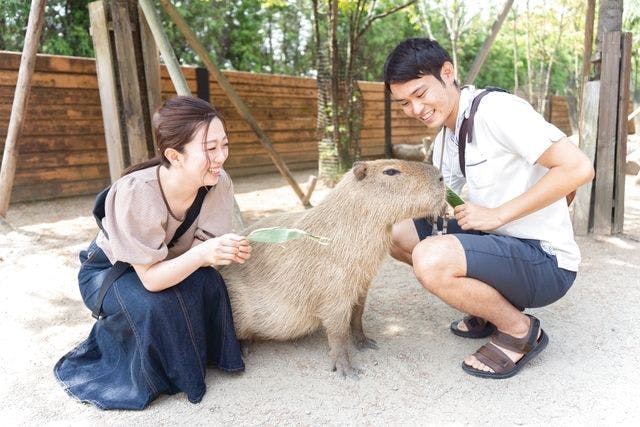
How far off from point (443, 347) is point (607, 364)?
0.72 m

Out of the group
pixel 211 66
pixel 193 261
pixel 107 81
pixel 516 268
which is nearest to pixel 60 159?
pixel 107 81

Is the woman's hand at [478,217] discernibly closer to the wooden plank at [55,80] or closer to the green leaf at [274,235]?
the green leaf at [274,235]

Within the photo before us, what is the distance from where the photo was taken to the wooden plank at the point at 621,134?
4074 mm

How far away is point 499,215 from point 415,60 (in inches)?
29.4

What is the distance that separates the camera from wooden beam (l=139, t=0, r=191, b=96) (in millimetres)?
3352

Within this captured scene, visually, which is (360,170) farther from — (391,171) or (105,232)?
(105,232)

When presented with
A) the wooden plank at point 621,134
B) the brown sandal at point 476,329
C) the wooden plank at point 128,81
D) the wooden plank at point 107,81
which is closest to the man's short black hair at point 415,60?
the brown sandal at point 476,329

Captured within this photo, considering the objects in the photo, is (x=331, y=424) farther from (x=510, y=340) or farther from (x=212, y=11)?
(x=212, y=11)

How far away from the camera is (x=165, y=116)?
6.44ft

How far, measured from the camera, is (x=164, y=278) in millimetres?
1954

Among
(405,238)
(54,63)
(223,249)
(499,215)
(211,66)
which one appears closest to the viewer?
(223,249)

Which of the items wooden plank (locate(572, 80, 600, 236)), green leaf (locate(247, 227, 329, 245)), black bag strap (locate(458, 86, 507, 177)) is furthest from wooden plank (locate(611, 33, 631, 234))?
A: green leaf (locate(247, 227, 329, 245))

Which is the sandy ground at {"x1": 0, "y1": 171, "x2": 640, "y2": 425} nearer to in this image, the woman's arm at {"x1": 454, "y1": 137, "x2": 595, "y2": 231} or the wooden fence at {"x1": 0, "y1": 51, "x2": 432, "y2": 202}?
the woman's arm at {"x1": 454, "y1": 137, "x2": 595, "y2": 231}

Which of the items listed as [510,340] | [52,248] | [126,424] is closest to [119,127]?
[52,248]
